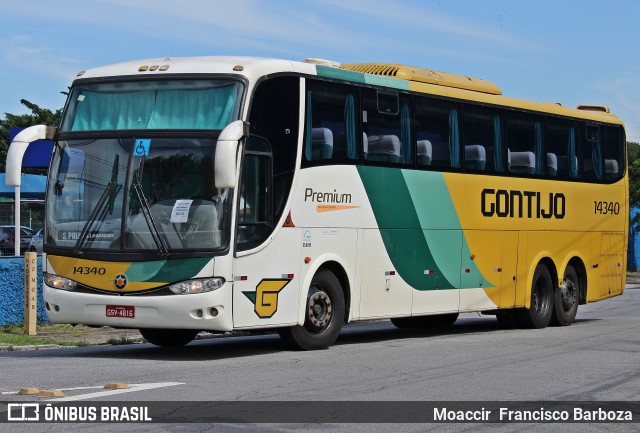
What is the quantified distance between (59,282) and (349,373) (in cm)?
414

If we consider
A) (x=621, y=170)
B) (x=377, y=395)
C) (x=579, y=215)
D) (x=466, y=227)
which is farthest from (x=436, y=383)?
(x=621, y=170)

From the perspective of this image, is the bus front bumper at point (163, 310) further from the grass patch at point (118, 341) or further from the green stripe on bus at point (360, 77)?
the grass patch at point (118, 341)

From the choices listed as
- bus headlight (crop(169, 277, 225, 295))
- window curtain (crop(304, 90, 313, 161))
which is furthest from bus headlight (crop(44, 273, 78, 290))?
window curtain (crop(304, 90, 313, 161))

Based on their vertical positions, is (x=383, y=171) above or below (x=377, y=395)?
above

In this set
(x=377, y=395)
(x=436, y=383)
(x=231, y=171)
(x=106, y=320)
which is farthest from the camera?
(x=106, y=320)

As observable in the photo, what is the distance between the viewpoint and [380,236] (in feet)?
56.4

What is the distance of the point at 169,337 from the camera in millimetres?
16781

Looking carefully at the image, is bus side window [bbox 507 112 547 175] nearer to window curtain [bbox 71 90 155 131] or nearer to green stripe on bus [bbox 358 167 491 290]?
green stripe on bus [bbox 358 167 491 290]

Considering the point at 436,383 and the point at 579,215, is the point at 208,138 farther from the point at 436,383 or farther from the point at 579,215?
the point at 579,215

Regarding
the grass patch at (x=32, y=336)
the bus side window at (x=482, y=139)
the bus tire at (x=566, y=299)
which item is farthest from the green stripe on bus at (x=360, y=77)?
the bus tire at (x=566, y=299)

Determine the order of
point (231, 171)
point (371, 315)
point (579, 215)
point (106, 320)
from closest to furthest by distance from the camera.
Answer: point (231, 171), point (106, 320), point (371, 315), point (579, 215)

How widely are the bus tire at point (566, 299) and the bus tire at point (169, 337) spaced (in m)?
7.79

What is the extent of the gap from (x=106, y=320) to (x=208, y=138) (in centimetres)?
251

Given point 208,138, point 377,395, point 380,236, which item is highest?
point 208,138
